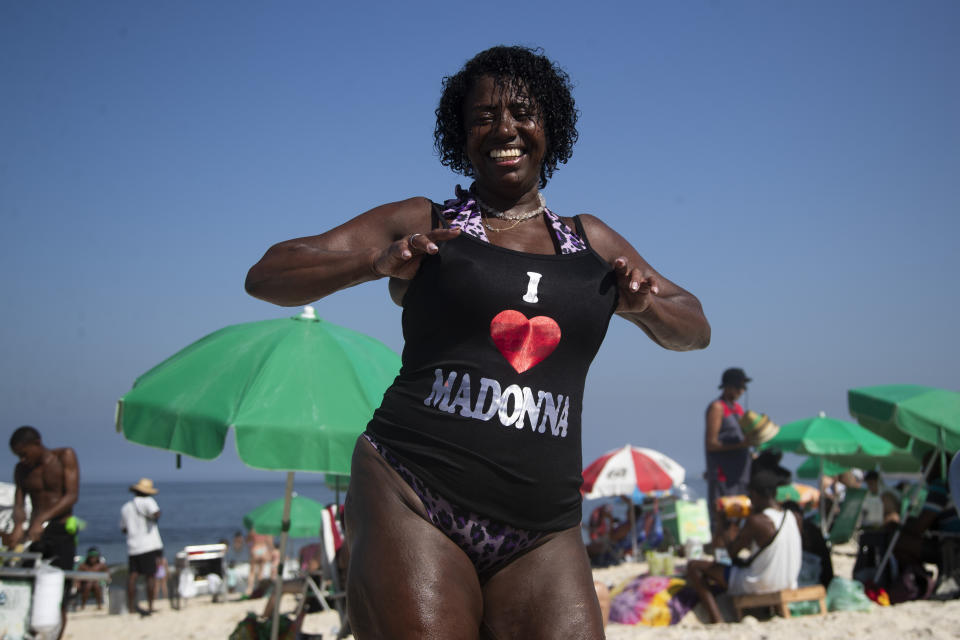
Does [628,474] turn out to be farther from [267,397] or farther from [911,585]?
[267,397]

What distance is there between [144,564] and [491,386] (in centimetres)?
1152

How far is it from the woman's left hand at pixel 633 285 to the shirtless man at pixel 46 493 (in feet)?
23.5

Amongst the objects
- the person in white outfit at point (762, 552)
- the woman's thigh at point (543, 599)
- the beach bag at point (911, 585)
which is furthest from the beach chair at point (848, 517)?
the woman's thigh at point (543, 599)

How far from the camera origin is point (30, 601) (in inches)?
237

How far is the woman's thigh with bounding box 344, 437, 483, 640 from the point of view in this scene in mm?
1663

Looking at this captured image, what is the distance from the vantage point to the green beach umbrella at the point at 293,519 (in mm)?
15242

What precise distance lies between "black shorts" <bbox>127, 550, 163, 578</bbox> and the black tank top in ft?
36.8

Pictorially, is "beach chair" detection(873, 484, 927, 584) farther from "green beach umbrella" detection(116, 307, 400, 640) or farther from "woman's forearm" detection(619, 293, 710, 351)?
"woman's forearm" detection(619, 293, 710, 351)

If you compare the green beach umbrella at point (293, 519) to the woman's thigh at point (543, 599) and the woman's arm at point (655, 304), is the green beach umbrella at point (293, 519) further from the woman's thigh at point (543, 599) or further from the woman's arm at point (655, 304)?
the woman's thigh at point (543, 599)

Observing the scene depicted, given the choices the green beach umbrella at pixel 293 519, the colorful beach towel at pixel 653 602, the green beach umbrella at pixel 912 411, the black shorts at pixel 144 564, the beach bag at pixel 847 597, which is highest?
the green beach umbrella at pixel 912 411

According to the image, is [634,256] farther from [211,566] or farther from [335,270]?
[211,566]

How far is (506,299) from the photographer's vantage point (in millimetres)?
1826

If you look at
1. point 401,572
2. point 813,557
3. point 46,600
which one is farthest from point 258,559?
point 401,572

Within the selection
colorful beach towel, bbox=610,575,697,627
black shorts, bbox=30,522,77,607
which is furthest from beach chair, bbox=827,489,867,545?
black shorts, bbox=30,522,77,607
